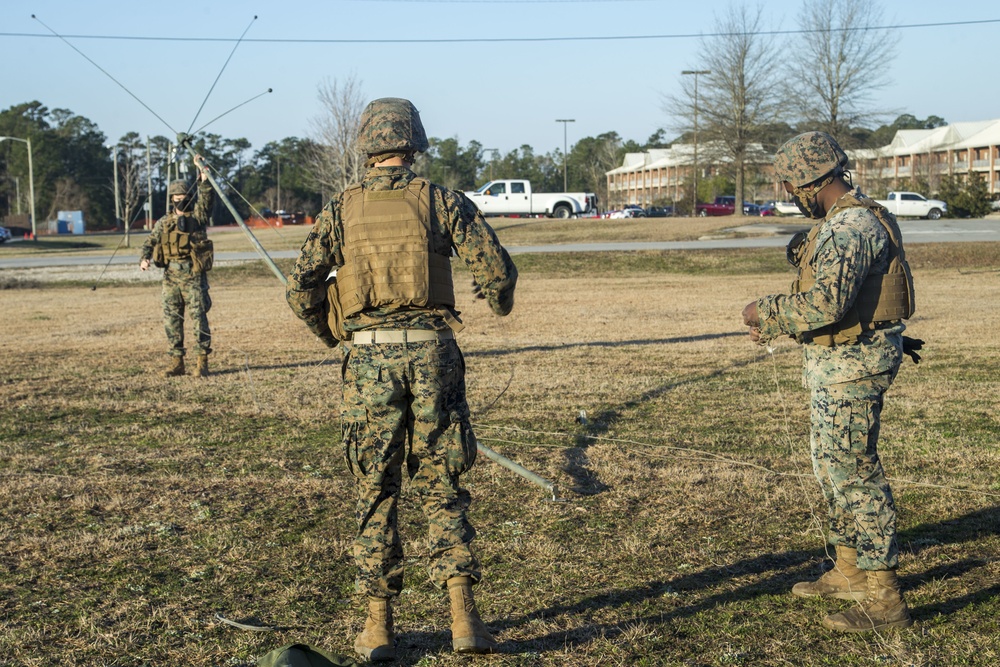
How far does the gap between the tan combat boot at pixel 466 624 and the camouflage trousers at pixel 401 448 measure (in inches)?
2.0

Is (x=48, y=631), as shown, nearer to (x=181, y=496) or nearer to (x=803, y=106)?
(x=181, y=496)

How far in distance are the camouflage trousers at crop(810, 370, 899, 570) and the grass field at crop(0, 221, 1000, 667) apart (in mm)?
368

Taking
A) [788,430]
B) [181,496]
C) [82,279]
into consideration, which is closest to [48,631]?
[181,496]

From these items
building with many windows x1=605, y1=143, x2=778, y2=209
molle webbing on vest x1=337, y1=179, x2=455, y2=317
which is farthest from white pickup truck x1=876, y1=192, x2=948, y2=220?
molle webbing on vest x1=337, y1=179, x2=455, y2=317

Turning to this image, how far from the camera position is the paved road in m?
31.6

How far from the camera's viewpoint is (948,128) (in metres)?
90.9

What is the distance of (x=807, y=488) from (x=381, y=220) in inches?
150

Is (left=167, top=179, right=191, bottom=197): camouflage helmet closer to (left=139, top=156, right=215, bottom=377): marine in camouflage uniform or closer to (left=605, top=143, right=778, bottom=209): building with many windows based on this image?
(left=139, top=156, right=215, bottom=377): marine in camouflage uniform

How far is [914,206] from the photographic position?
53906 mm

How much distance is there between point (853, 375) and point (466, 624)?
1.92m

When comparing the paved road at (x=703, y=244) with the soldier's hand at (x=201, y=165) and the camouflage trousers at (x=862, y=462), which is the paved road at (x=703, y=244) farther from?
the camouflage trousers at (x=862, y=462)

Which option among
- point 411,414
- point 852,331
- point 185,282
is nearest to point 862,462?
point 852,331

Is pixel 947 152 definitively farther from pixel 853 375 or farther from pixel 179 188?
pixel 853 375

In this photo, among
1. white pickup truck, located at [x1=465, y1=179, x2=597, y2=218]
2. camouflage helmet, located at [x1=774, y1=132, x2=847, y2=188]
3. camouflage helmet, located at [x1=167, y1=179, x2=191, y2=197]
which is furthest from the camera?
white pickup truck, located at [x1=465, y1=179, x2=597, y2=218]
